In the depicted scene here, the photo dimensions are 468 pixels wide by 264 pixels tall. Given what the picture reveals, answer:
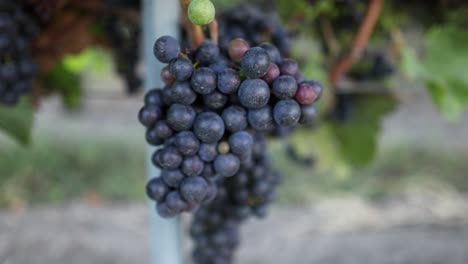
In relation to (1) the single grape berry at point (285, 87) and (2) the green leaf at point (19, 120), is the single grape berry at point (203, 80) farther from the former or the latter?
(2) the green leaf at point (19, 120)

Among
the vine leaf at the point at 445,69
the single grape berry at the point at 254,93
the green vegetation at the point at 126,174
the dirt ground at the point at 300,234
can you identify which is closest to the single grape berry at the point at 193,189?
the single grape berry at the point at 254,93

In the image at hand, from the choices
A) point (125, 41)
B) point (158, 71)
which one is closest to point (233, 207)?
point (158, 71)

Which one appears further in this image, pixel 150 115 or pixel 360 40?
pixel 360 40

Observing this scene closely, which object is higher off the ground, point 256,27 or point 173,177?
Result: point 256,27

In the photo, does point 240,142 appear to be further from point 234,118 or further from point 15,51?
point 15,51

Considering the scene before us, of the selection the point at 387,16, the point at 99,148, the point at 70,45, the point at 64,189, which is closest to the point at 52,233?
the point at 64,189

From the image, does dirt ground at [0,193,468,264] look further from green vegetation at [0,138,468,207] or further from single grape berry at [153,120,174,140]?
single grape berry at [153,120,174,140]
